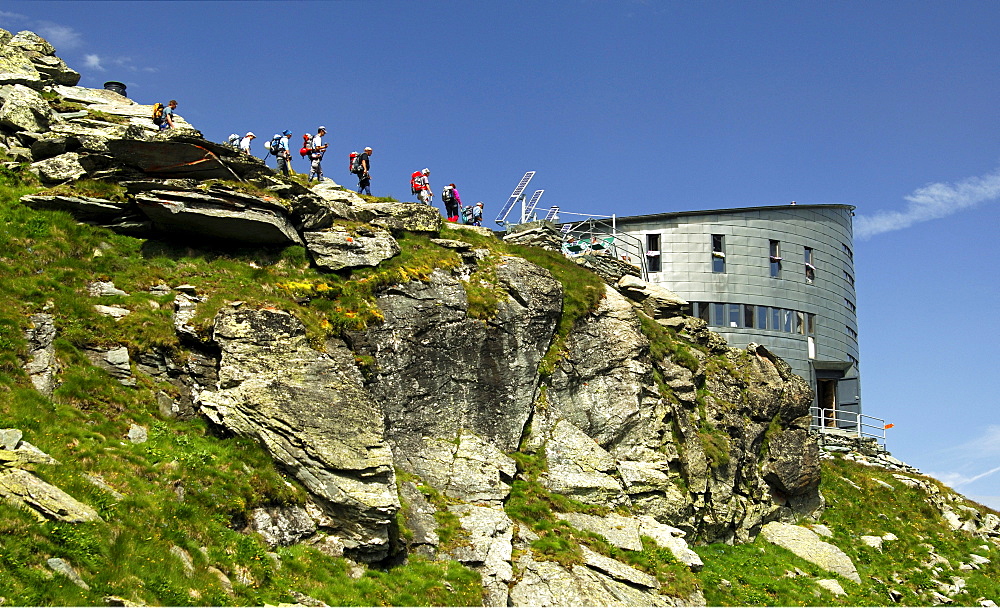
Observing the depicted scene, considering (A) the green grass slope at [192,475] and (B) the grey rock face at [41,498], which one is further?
(A) the green grass slope at [192,475]

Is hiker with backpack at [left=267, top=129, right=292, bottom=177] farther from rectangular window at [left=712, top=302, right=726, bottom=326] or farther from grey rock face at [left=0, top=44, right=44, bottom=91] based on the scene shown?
rectangular window at [left=712, top=302, right=726, bottom=326]

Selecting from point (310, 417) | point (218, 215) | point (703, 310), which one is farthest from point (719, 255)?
point (310, 417)

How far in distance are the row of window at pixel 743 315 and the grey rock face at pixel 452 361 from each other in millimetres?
24300

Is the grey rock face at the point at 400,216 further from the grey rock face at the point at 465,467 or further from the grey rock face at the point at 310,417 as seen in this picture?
the grey rock face at the point at 465,467

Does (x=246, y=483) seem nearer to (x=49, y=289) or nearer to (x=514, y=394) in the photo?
(x=49, y=289)

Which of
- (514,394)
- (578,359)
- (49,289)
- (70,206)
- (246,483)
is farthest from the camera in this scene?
(578,359)

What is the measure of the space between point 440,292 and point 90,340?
1312 cm

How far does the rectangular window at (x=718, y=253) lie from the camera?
5605 cm

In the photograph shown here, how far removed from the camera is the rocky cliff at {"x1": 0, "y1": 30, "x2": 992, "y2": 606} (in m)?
23.0

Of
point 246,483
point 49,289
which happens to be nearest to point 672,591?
point 246,483

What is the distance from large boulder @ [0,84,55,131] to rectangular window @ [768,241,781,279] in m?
45.5

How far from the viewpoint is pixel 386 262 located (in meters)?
32.2

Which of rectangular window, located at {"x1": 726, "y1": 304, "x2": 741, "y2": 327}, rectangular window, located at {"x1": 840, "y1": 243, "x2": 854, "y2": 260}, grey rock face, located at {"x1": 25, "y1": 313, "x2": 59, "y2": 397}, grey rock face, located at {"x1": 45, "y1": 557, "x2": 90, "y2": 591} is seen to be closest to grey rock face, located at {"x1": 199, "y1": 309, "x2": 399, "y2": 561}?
grey rock face, located at {"x1": 25, "y1": 313, "x2": 59, "y2": 397}

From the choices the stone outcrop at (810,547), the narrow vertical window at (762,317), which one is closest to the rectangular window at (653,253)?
the narrow vertical window at (762,317)
